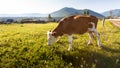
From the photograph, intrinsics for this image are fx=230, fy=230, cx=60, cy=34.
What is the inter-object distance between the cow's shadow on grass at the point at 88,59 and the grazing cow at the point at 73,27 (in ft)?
3.14

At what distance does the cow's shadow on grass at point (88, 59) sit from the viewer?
14631 millimetres

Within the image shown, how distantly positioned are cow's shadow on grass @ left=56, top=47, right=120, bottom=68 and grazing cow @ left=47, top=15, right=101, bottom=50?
0.96 m

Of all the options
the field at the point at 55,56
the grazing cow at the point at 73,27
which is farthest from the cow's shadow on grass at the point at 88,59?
the grazing cow at the point at 73,27

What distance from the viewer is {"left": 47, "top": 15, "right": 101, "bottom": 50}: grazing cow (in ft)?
53.0

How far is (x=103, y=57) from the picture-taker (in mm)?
15750

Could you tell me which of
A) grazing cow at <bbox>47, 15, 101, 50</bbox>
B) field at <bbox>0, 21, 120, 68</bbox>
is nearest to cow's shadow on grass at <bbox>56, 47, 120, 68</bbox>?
field at <bbox>0, 21, 120, 68</bbox>

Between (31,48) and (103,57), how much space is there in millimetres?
5159

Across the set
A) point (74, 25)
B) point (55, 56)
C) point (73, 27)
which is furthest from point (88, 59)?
point (74, 25)

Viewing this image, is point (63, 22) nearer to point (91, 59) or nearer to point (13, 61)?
point (91, 59)

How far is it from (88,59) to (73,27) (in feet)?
9.21

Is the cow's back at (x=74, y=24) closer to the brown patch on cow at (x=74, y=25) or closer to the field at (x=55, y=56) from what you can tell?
the brown patch on cow at (x=74, y=25)

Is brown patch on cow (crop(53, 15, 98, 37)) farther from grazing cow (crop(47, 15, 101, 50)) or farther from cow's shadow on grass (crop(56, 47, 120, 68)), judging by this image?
cow's shadow on grass (crop(56, 47, 120, 68))

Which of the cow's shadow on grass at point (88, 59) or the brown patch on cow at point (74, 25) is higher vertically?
the brown patch on cow at point (74, 25)

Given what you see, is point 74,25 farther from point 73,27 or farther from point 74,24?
point 73,27
